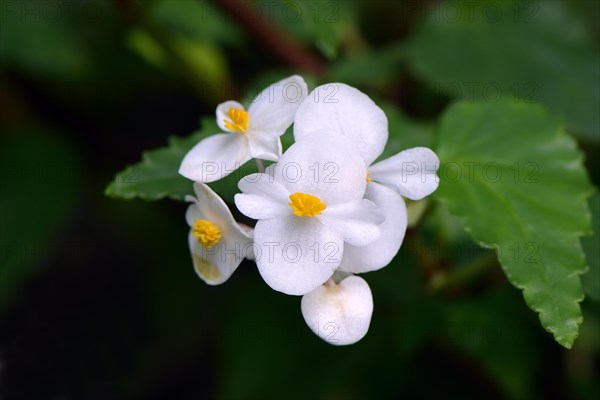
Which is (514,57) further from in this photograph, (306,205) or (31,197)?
(31,197)

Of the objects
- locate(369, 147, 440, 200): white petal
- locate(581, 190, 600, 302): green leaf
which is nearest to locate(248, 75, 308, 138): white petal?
locate(369, 147, 440, 200): white petal

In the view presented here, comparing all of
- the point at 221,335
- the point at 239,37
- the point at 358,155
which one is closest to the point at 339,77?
the point at 239,37

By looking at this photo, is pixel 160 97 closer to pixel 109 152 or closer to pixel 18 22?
pixel 109 152

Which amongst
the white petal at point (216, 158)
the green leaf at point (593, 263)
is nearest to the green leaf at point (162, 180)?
the white petal at point (216, 158)

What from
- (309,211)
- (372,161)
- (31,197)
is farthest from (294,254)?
(31,197)

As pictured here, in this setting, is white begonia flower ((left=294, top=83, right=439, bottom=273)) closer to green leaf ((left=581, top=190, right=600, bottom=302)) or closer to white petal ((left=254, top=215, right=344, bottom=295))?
white petal ((left=254, top=215, right=344, bottom=295))

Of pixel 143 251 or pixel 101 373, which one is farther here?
pixel 143 251
